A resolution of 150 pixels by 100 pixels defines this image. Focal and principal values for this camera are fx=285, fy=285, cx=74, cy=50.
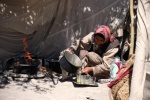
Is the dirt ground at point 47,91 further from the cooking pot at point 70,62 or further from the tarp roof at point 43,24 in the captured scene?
the tarp roof at point 43,24

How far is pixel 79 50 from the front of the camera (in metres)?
6.47

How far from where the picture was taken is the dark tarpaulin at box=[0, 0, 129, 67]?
7227mm

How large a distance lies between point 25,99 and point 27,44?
9.80 ft

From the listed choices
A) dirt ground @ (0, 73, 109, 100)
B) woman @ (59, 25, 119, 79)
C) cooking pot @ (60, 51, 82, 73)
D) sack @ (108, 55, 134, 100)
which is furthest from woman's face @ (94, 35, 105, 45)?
sack @ (108, 55, 134, 100)

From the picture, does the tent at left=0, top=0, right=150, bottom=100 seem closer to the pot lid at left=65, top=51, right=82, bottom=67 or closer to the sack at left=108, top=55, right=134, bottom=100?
the pot lid at left=65, top=51, right=82, bottom=67

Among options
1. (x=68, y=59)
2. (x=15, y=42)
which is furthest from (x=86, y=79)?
(x=15, y=42)

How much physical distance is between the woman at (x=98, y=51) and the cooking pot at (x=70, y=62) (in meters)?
0.17

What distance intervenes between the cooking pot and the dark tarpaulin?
1500 mm

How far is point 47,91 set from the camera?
5.46 meters

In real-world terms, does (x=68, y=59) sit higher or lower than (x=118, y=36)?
lower

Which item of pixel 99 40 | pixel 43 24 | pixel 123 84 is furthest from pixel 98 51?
pixel 123 84

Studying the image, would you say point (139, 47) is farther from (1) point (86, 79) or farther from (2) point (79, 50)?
(2) point (79, 50)

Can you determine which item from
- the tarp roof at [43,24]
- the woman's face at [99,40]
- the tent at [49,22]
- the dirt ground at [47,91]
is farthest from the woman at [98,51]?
the tarp roof at [43,24]

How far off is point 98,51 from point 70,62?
82cm
